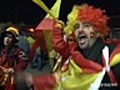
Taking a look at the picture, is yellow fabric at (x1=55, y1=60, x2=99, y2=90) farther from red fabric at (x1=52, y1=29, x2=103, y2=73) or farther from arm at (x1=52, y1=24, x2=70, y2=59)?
arm at (x1=52, y1=24, x2=70, y2=59)

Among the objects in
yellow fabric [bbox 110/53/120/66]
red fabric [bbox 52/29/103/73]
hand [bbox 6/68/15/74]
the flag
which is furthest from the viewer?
hand [bbox 6/68/15/74]

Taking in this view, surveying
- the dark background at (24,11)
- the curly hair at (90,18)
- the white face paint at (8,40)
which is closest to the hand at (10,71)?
the white face paint at (8,40)

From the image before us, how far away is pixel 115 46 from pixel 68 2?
7060 mm

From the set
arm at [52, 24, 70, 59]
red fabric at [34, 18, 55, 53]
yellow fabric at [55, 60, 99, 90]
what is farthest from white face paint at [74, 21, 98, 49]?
red fabric at [34, 18, 55, 53]

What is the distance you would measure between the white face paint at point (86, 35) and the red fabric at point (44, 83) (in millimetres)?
647

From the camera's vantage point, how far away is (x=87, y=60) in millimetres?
6312

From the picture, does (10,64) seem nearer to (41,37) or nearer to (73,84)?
(41,37)

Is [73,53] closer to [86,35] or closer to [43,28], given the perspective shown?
[86,35]

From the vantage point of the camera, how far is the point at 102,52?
621 cm

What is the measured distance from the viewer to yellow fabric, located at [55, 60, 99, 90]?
6391 millimetres

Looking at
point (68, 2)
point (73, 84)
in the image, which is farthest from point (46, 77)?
point (68, 2)

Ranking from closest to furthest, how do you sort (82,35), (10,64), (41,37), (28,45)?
(82,35) < (41,37) < (10,64) < (28,45)

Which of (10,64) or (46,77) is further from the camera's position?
(10,64)

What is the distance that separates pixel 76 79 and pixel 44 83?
0.54 meters
